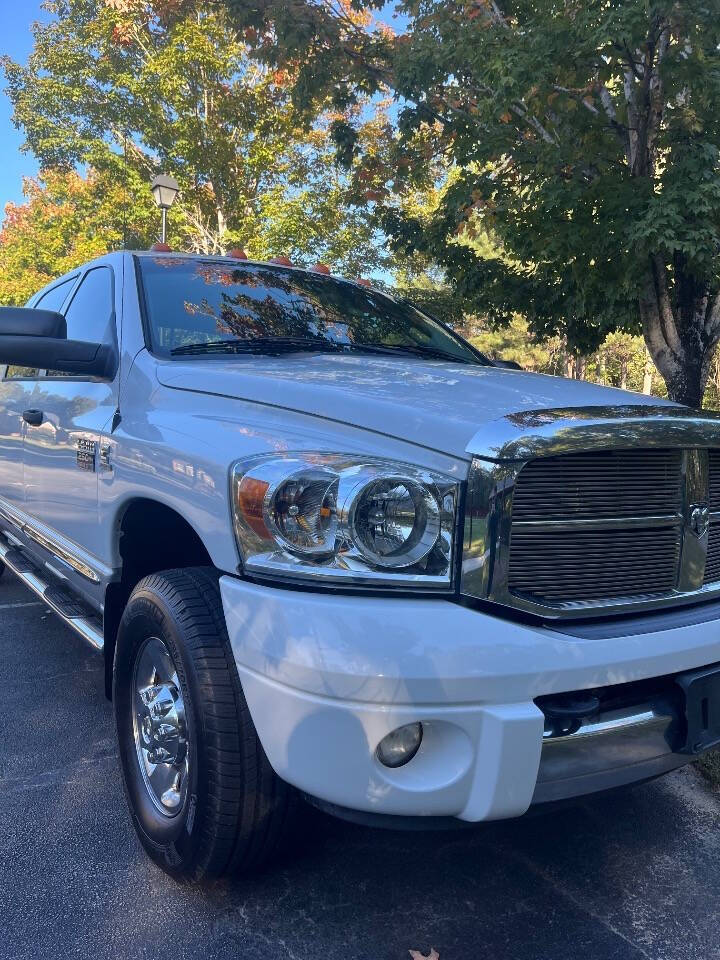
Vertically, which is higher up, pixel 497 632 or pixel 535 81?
pixel 535 81

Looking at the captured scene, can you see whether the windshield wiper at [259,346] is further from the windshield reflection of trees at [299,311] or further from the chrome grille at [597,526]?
the chrome grille at [597,526]

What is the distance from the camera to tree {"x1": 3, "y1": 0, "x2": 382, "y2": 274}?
52.2ft

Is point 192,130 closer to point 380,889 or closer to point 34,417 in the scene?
point 34,417

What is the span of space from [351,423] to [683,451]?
0.90 metres

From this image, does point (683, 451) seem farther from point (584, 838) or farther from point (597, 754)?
point (584, 838)

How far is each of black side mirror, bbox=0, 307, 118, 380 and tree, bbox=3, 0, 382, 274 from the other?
13.8m

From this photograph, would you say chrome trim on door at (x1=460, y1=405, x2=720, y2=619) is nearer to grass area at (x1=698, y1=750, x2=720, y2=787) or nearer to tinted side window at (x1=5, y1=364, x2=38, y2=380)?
grass area at (x1=698, y1=750, x2=720, y2=787)

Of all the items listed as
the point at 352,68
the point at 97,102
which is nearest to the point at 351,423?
the point at 352,68

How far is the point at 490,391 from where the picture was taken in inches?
85.8

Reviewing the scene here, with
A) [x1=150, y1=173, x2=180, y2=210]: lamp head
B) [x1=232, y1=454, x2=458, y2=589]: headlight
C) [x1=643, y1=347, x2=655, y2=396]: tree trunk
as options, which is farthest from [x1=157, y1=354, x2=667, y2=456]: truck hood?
[x1=643, y1=347, x2=655, y2=396]: tree trunk

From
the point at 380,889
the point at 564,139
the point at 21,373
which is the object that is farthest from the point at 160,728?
the point at 564,139

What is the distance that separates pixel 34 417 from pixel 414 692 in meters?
2.58

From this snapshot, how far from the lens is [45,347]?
2.57 metres

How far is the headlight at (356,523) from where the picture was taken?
5.62 ft
